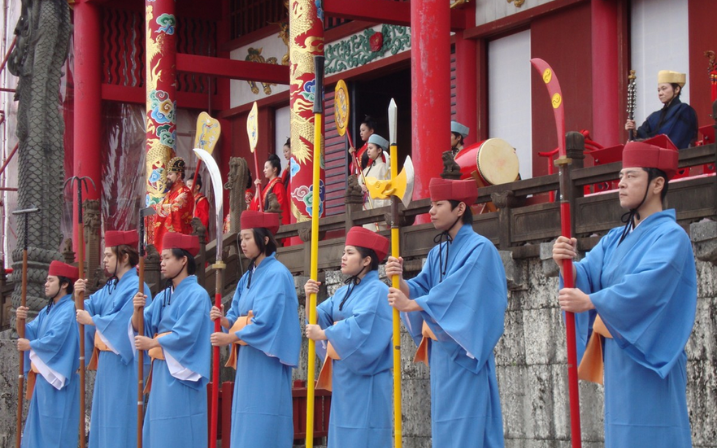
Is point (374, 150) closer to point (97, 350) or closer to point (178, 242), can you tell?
point (178, 242)

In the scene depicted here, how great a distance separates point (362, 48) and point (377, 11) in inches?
73.9

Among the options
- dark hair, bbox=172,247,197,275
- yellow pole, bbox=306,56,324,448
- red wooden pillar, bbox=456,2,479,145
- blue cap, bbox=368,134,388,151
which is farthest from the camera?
red wooden pillar, bbox=456,2,479,145

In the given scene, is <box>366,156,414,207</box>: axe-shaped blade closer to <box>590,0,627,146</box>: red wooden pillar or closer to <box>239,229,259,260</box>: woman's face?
<box>239,229,259,260</box>: woman's face

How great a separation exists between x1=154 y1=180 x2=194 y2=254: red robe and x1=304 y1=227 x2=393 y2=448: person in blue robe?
616 cm

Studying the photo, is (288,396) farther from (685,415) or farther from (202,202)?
(202,202)

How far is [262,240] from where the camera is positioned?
24.0 feet

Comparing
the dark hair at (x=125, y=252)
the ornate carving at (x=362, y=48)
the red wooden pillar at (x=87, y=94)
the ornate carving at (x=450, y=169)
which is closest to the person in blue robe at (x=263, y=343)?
the ornate carving at (x=450, y=169)

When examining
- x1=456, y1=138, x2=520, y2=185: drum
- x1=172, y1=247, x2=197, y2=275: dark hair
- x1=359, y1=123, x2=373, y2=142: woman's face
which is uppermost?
x1=359, y1=123, x2=373, y2=142: woman's face

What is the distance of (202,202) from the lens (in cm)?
1295

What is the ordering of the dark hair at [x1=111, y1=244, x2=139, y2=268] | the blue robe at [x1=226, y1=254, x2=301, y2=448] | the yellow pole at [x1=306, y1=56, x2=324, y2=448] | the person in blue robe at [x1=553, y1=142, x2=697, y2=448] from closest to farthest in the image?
the person in blue robe at [x1=553, y1=142, x2=697, y2=448] → the yellow pole at [x1=306, y1=56, x2=324, y2=448] → the blue robe at [x1=226, y1=254, x2=301, y2=448] → the dark hair at [x1=111, y1=244, x2=139, y2=268]

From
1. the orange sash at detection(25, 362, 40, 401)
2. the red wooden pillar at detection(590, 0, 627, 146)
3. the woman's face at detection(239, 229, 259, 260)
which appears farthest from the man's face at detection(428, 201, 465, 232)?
the red wooden pillar at detection(590, 0, 627, 146)

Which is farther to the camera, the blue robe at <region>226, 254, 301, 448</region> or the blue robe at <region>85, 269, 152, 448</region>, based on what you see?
the blue robe at <region>85, 269, 152, 448</region>

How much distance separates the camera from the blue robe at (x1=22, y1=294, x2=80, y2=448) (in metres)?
9.11

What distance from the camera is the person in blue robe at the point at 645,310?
186 inches
